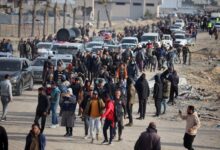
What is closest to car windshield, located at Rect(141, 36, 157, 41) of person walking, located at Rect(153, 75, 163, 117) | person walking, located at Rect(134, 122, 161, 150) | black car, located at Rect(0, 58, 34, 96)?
black car, located at Rect(0, 58, 34, 96)

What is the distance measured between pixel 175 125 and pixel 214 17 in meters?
62.7

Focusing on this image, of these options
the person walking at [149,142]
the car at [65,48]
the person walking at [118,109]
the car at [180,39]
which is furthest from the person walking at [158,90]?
the car at [180,39]

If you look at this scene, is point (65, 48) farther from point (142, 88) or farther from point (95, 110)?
point (95, 110)

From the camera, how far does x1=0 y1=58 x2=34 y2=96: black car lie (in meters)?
29.3

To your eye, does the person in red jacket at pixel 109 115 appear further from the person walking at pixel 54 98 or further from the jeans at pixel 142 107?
the jeans at pixel 142 107

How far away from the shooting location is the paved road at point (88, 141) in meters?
19.6

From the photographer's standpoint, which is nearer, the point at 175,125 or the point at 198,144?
the point at 198,144

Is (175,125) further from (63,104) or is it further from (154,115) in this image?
(63,104)

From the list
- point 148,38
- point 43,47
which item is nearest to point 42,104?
point 43,47

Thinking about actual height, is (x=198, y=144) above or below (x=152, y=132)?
below

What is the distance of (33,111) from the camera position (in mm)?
25672

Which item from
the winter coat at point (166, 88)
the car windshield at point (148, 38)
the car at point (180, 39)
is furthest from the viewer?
the car at point (180, 39)

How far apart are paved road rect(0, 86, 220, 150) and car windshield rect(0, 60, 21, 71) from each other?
3.58m

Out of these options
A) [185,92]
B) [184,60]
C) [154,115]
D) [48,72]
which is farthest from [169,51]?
[154,115]
